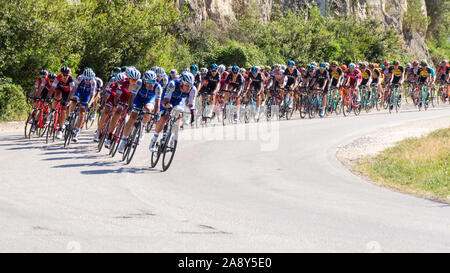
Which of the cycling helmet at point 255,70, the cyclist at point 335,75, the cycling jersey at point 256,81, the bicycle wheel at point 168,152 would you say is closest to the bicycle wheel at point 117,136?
the bicycle wheel at point 168,152

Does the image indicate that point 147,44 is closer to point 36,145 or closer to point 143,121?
point 36,145

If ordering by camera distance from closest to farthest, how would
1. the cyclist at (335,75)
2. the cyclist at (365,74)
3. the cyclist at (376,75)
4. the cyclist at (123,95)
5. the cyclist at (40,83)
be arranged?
the cyclist at (123,95), the cyclist at (40,83), the cyclist at (335,75), the cyclist at (365,74), the cyclist at (376,75)

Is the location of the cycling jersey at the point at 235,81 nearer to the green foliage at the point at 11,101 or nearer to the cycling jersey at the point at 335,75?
the cycling jersey at the point at 335,75

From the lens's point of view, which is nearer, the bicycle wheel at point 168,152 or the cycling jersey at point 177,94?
the bicycle wheel at point 168,152

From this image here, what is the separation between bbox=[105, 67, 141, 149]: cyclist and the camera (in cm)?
1391

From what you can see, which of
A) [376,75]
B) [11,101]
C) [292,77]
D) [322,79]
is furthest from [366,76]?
[11,101]

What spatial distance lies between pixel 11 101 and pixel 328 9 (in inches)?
1251

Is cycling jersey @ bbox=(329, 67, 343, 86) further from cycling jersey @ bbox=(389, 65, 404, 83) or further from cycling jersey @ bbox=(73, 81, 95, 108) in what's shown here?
cycling jersey @ bbox=(73, 81, 95, 108)

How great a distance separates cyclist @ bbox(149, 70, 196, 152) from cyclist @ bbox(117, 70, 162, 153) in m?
0.24

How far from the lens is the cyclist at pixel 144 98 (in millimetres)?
13390

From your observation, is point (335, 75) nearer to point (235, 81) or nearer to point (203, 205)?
point (235, 81)

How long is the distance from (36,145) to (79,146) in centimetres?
108

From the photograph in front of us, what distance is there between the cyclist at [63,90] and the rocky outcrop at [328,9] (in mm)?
19581

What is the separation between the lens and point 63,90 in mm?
16578
